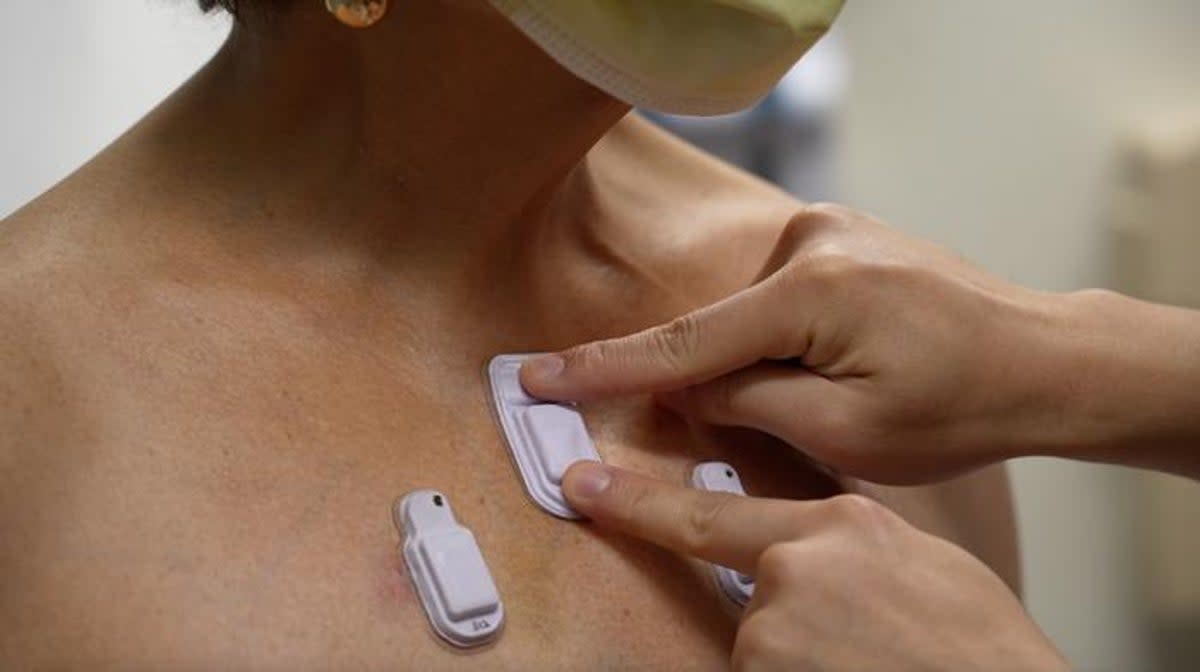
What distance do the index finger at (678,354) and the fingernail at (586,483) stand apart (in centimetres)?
6

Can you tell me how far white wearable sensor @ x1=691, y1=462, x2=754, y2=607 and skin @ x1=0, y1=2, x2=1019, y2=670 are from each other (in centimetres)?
1

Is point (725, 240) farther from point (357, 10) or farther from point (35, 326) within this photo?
point (35, 326)

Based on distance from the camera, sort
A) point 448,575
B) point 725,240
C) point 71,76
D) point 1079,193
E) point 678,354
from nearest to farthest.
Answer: point 448,575 → point 678,354 → point 725,240 → point 71,76 → point 1079,193

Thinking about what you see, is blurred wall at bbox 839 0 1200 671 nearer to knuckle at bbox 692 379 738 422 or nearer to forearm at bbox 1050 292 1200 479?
forearm at bbox 1050 292 1200 479

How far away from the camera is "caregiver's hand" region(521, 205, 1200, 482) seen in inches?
32.3

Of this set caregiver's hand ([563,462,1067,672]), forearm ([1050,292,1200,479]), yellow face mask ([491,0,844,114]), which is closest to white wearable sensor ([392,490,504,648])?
caregiver's hand ([563,462,1067,672])

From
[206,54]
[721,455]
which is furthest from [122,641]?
[206,54]

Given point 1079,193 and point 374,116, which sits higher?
point 374,116

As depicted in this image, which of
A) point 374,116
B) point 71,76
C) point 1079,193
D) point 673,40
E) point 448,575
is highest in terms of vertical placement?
point 673,40

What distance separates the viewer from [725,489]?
853mm

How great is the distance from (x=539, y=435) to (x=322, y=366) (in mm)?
125

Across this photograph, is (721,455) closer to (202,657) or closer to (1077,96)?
(202,657)

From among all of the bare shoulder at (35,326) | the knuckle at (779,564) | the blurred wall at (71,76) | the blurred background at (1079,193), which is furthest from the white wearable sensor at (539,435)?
the blurred background at (1079,193)

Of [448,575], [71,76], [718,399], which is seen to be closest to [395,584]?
[448,575]
